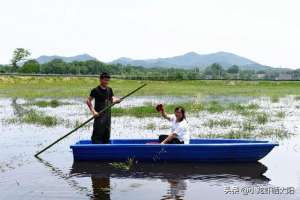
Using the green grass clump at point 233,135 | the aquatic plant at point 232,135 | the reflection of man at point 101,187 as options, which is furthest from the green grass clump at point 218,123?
the reflection of man at point 101,187

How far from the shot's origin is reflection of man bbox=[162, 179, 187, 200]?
9.38m

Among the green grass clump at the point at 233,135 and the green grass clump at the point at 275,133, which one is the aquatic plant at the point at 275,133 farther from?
the green grass clump at the point at 233,135

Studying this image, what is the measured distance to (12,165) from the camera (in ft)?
40.3

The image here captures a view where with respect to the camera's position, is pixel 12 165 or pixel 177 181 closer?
pixel 177 181

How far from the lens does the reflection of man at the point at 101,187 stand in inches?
371

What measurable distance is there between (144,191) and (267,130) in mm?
9501

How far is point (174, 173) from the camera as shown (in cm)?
1134

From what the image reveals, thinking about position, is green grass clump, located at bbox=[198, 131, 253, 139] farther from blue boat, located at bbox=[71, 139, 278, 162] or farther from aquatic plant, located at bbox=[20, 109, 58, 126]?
aquatic plant, located at bbox=[20, 109, 58, 126]

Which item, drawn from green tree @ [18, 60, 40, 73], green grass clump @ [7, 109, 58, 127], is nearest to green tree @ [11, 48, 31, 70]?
green tree @ [18, 60, 40, 73]

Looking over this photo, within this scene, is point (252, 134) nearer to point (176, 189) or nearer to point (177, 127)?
point (177, 127)

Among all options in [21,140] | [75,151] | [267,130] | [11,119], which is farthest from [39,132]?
[267,130]

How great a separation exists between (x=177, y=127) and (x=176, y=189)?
2509 mm

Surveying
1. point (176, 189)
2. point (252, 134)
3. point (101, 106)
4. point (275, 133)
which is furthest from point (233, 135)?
point (176, 189)

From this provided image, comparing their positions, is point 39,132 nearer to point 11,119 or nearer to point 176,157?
point 11,119
